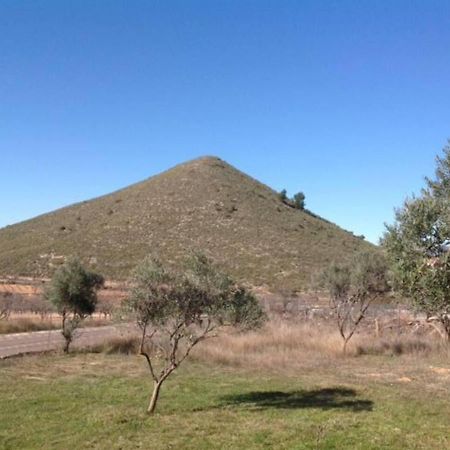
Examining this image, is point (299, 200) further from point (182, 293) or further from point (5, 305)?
point (182, 293)

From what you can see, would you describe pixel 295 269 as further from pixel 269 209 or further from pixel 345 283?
pixel 345 283

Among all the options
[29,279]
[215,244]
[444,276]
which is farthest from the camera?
[215,244]

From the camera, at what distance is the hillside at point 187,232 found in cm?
6800

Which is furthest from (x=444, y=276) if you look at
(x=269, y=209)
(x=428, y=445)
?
(x=269, y=209)

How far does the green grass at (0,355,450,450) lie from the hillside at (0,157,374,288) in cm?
3845

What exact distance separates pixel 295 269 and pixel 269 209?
2571 cm

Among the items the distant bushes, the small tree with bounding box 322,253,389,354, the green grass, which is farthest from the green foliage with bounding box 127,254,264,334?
the distant bushes

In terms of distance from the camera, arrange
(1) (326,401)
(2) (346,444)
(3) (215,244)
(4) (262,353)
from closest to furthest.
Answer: (2) (346,444), (1) (326,401), (4) (262,353), (3) (215,244)

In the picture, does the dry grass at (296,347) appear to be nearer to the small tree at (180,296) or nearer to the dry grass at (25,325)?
the small tree at (180,296)

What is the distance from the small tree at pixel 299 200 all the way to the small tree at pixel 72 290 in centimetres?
7823

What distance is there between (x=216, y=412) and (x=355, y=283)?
15844 mm

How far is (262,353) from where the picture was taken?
88.8ft

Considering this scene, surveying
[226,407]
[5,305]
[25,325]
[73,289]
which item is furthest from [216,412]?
[5,305]

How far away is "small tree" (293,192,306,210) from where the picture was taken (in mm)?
105125
